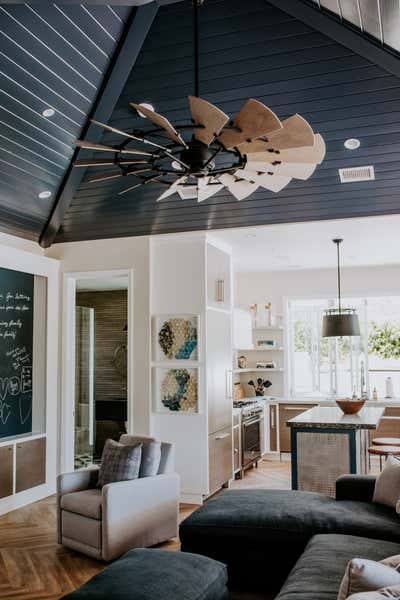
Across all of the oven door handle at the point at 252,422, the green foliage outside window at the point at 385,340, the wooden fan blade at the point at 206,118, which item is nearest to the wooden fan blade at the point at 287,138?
the wooden fan blade at the point at 206,118

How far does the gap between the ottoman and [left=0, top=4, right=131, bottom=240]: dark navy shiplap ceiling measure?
3.29 m

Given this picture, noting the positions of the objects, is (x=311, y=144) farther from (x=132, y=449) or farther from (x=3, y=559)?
(x=3, y=559)

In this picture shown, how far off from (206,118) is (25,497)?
15.7 feet

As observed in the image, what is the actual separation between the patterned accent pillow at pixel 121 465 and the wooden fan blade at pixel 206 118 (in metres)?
2.78

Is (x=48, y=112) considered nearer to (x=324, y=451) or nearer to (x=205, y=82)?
(x=205, y=82)

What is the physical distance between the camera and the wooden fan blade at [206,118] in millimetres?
2396

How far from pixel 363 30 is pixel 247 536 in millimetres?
3328

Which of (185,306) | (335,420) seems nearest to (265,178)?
(335,420)

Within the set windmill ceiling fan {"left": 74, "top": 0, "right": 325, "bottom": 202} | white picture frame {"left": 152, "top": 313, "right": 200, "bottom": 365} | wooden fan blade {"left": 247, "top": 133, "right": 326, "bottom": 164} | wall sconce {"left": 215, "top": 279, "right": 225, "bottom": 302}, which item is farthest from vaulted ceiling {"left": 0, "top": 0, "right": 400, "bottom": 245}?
wooden fan blade {"left": 247, "top": 133, "right": 326, "bottom": 164}

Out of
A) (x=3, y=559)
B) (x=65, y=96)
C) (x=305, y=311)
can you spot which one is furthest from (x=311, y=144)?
(x=305, y=311)

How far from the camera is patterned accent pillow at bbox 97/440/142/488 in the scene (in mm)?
4621

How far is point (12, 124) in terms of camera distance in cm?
466

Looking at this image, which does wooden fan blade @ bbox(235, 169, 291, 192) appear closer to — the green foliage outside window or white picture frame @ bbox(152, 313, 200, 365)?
white picture frame @ bbox(152, 313, 200, 365)

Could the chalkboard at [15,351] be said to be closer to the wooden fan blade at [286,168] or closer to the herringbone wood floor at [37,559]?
the herringbone wood floor at [37,559]
